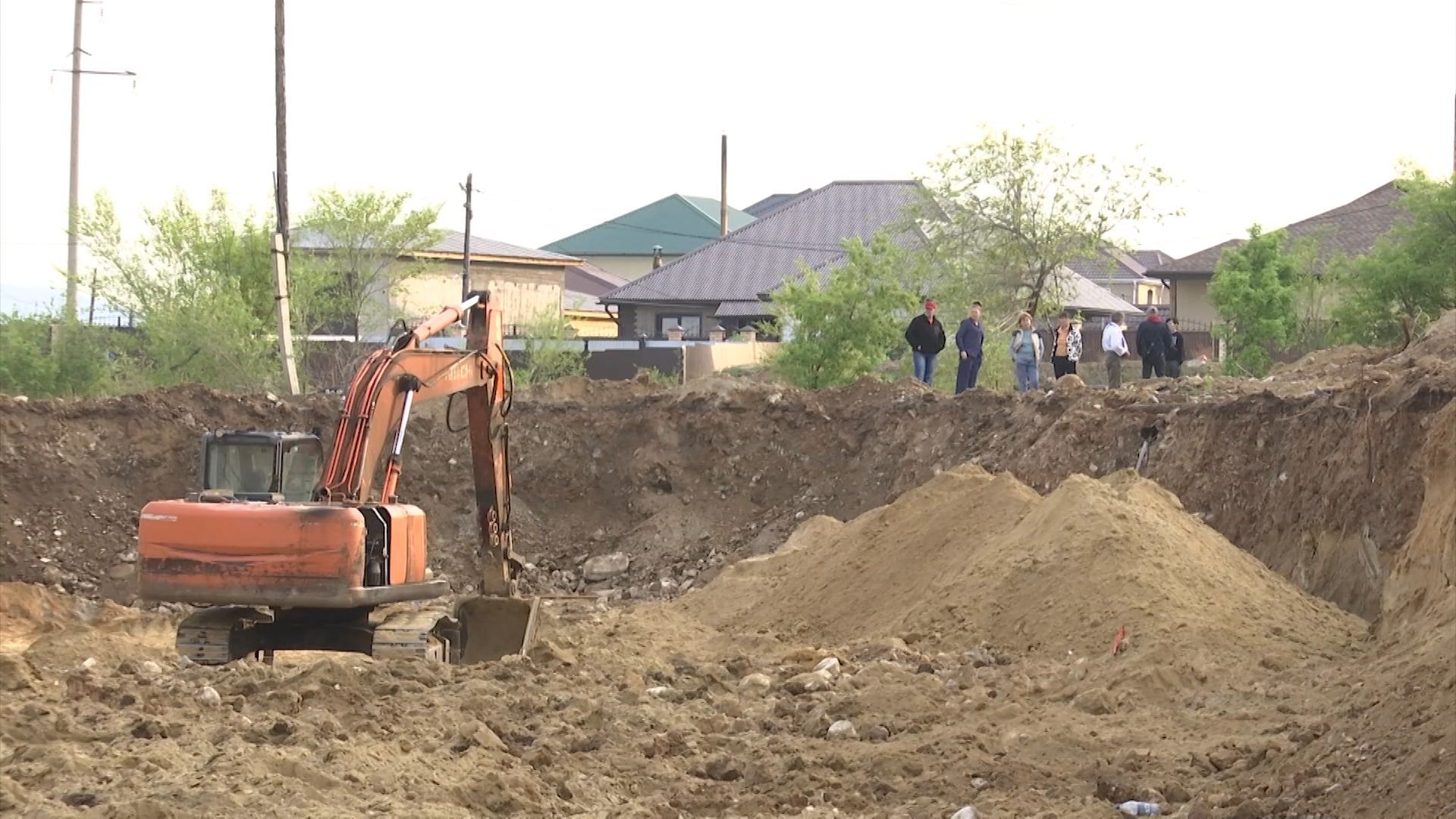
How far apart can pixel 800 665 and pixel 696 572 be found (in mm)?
8061

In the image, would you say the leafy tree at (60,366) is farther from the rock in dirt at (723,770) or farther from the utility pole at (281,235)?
the rock in dirt at (723,770)

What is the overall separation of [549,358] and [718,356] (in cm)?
381

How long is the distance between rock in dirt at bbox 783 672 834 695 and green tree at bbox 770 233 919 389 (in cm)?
1545

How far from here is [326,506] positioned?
412 inches

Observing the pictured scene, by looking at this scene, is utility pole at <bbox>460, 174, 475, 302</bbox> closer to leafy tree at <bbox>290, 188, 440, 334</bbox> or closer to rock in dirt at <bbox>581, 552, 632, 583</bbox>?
leafy tree at <bbox>290, 188, 440, 334</bbox>

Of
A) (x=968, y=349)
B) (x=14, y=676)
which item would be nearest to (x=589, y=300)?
(x=968, y=349)

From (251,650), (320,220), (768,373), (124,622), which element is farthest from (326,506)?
(320,220)

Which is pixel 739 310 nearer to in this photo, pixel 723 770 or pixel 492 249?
pixel 492 249

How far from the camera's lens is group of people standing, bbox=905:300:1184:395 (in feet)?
73.4

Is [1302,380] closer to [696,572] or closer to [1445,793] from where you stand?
[696,572]

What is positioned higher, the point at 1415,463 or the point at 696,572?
the point at 1415,463

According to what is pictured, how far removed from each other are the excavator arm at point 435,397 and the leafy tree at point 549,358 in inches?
791

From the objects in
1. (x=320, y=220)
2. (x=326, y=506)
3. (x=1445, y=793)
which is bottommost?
(x=1445, y=793)

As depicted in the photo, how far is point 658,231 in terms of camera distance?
82.3 meters
